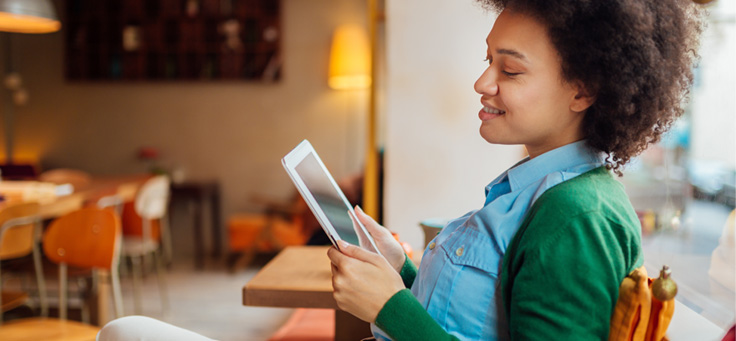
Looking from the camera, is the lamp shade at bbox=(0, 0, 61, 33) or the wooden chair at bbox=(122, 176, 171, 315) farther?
the wooden chair at bbox=(122, 176, 171, 315)

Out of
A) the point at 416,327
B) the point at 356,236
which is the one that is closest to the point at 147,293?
the point at 356,236

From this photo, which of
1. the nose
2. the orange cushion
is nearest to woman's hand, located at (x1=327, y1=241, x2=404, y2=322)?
the nose

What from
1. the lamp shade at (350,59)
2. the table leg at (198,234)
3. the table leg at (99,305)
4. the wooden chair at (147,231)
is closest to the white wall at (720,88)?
the table leg at (99,305)

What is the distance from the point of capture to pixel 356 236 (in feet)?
3.59

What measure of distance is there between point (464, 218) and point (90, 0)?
576cm

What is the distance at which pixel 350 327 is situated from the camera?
1.50 meters

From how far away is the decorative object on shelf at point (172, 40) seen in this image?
5.64 m

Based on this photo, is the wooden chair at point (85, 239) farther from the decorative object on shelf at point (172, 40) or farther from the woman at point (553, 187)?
the decorative object on shelf at point (172, 40)

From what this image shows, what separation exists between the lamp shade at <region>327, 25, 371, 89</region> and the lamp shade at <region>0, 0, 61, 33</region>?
2.25 metres

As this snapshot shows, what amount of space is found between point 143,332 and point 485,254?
0.65 metres

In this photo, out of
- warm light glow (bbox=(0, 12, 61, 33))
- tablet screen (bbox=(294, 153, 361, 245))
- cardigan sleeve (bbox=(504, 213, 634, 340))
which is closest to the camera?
cardigan sleeve (bbox=(504, 213, 634, 340))

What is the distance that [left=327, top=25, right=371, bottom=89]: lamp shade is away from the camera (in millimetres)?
5266

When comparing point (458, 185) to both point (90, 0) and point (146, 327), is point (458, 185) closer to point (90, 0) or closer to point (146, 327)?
point (146, 327)

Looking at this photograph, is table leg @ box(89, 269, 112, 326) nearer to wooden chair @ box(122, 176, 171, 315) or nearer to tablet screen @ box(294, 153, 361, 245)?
wooden chair @ box(122, 176, 171, 315)
